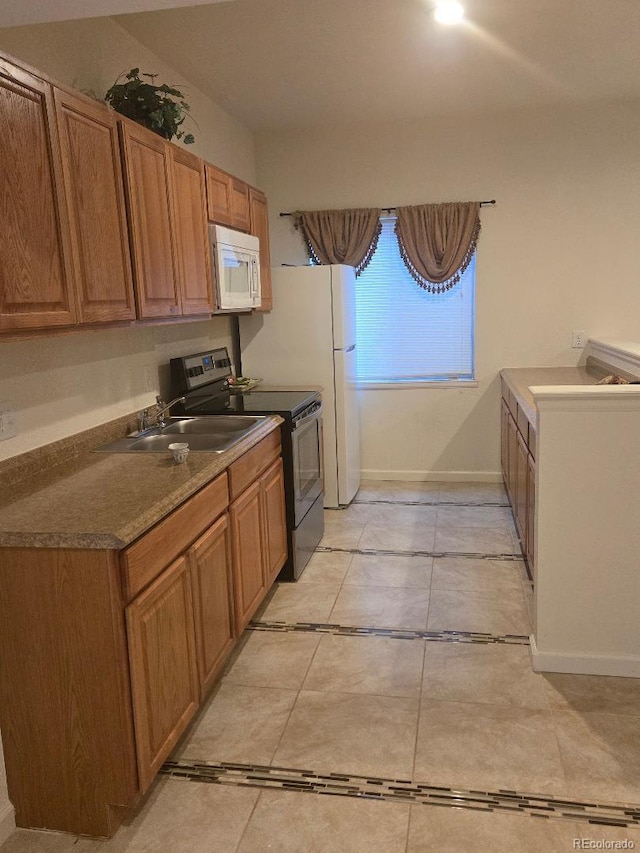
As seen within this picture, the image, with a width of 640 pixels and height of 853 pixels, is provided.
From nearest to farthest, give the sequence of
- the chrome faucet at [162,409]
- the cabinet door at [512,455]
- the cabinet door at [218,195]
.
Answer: the chrome faucet at [162,409] → the cabinet door at [218,195] → the cabinet door at [512,455]

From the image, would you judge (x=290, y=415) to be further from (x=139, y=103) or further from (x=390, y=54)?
(x=390, y=54)

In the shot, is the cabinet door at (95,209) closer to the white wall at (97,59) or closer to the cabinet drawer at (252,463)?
the white wall at (97,59)

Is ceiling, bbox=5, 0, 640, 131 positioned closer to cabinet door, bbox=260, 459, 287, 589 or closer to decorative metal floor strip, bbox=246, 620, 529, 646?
cabinet door, bbox=260, 459, 287, 589

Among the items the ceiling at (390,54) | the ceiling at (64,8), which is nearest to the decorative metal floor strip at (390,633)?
the ceiling at (64,8)

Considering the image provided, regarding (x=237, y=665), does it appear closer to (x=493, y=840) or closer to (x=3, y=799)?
(x=3, y=799)

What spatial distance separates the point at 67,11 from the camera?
6.24 ft

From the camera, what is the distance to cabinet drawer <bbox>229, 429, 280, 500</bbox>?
272 centimetres

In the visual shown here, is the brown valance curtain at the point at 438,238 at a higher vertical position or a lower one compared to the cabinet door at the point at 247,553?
higher

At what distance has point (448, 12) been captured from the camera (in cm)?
302

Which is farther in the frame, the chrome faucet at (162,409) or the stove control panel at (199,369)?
the stove control panel at (199,369)

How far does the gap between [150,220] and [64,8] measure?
865 millimetres

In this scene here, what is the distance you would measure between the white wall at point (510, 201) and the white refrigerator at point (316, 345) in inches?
31.2

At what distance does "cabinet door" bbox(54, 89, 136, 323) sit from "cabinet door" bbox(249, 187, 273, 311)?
5.58 feet

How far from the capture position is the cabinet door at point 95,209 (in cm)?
212
